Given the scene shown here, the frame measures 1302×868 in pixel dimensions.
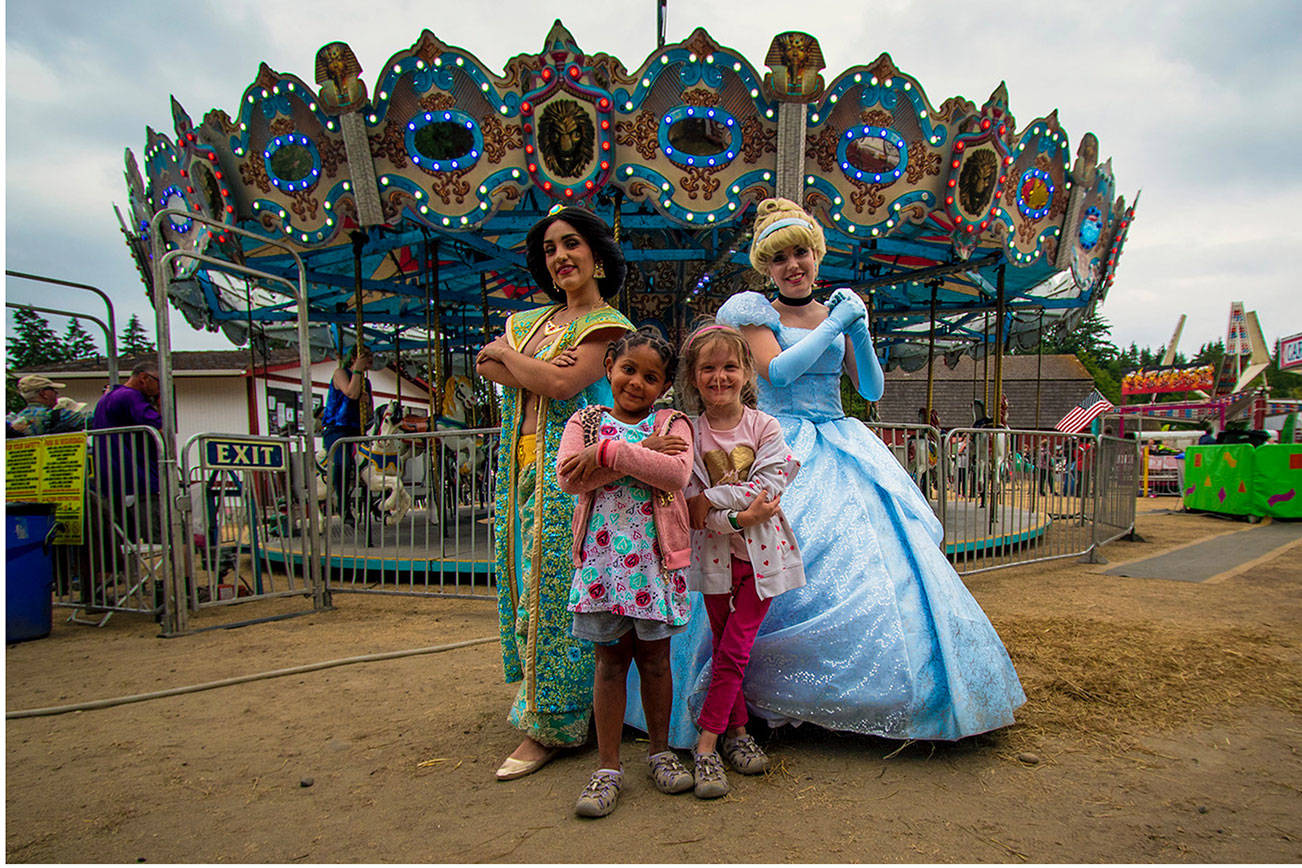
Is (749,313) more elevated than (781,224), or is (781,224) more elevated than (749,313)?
(781,224)

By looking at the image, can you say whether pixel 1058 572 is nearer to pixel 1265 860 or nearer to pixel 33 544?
pixel 1265 860

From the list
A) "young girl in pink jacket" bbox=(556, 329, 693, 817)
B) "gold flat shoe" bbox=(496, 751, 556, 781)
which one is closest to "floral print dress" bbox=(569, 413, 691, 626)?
"young girl in pink jacket" bbox=(556, 329, 693, 817)

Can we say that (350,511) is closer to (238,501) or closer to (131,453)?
(238,501)

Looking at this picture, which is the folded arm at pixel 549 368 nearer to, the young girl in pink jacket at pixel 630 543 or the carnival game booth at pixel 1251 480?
the young girl in pink jacket at pixel 630 543

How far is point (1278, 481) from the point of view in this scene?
9.81 m

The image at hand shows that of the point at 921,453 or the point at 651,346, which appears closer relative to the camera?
the point at 651,346

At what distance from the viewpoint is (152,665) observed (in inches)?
141

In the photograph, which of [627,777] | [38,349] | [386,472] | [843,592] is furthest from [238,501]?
[38,349]

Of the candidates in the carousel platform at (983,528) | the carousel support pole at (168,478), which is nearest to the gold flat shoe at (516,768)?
the carousel support pole at (168,478)

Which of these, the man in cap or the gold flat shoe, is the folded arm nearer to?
the gold flat shoe

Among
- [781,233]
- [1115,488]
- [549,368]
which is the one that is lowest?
[1115,488]

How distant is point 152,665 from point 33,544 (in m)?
1.47

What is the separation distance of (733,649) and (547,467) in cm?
79

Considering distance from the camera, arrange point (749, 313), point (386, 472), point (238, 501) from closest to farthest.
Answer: point (749, 313) < point (238, 501) < point (386, 472)
